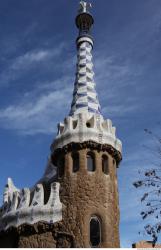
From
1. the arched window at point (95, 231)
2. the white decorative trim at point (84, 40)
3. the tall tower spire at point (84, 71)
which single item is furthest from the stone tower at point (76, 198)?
the white decorative trim at point (84, 40)

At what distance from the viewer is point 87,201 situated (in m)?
15.9

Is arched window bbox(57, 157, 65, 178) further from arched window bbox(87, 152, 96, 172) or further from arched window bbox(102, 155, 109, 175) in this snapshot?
arched window bbox(102, 155, 109, 175)

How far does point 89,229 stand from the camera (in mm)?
15461

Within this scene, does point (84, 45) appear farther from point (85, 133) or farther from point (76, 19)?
point (85, 133)

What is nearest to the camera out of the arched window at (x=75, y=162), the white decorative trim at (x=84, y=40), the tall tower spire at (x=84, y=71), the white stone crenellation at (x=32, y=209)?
the white stone crenellation at (x=32, y=209)

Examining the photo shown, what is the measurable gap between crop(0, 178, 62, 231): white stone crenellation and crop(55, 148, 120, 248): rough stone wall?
0.30 m

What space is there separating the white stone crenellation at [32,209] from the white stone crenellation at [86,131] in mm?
1955

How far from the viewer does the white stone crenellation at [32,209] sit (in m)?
15.7

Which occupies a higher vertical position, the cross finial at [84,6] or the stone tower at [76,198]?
the cross finial at [84,6]

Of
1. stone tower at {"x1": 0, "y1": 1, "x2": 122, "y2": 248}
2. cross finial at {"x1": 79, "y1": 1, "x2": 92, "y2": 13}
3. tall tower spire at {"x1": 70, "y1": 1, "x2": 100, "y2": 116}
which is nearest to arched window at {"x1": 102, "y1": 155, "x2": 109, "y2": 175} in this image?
stone tower at {"x1": 0, "y1": 1, "x2": 122, "y2": 248}

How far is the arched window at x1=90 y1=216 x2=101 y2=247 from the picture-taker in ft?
50.4

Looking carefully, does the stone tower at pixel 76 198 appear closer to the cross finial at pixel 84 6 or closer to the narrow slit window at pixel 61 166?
the narrow slit window at pixel 61 166

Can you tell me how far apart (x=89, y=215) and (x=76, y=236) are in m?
0.90

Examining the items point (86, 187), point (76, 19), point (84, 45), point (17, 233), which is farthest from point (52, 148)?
point (76, 19)
